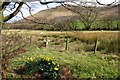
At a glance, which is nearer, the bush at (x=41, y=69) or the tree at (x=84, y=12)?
the tree at (x=84, y=12)

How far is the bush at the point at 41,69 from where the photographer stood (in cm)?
1112

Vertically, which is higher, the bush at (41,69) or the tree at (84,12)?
the tree at (84,12)

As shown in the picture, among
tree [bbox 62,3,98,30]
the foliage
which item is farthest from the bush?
tree [bbox 62,3,98,30]

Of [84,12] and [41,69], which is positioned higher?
[84,12]

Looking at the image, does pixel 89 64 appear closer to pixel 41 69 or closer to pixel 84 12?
pixel 41 69

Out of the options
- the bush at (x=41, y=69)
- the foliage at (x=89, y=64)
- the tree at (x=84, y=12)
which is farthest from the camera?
the foliage at (x=89, y=64)

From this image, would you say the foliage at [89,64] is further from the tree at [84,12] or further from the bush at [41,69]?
the tree at [84,12]

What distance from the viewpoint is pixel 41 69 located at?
11.3 metres

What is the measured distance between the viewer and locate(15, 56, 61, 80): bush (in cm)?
1112

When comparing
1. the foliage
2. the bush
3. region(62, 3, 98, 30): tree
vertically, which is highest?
region(62, 3, 98, 30): tree

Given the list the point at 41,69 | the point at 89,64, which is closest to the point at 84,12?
the point at 41,69

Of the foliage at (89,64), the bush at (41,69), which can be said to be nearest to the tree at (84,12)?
the bush at (41,69)

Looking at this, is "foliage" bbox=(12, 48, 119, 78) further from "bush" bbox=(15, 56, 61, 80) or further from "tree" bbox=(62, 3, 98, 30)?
"tree" bbox=(62, 3, 98, 30)

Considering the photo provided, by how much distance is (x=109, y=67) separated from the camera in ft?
42.2
